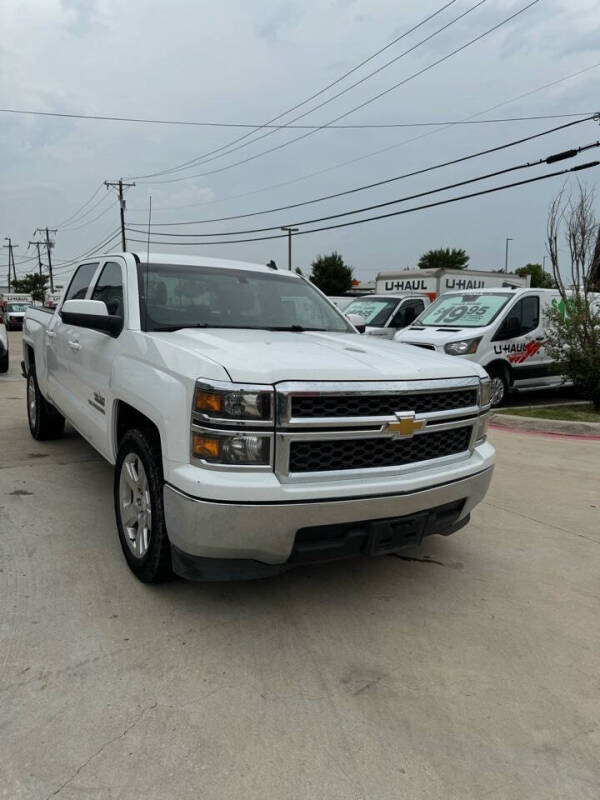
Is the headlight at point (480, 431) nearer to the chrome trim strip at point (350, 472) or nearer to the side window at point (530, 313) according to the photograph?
the chrome trim strip at point (350, 472)

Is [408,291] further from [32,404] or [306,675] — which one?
[306,675]

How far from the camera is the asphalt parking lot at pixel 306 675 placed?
200 centimetres

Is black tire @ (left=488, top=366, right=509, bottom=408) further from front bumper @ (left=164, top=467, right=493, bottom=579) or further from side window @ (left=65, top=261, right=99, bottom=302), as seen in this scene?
front bumper @ (left=164, top=467, right=493, bottom=579)

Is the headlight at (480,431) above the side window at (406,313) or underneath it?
underneath

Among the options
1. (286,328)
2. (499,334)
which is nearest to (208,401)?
(286,328)

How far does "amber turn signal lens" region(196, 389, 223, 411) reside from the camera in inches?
100

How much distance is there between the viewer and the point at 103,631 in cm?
278

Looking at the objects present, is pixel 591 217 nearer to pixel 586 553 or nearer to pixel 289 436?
pixel 586 553

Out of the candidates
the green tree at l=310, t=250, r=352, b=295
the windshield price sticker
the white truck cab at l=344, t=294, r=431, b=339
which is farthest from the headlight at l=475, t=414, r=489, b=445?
the green tree at l=310, t=250, r=352, b=295

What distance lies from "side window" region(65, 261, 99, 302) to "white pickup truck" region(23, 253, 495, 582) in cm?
125

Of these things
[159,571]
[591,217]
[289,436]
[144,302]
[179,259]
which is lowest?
[159,571]

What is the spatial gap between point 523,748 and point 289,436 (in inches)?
56.2

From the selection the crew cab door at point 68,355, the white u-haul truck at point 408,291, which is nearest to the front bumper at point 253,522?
the crew cab door at point 68,355

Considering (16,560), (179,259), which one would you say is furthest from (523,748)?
(179,259)
